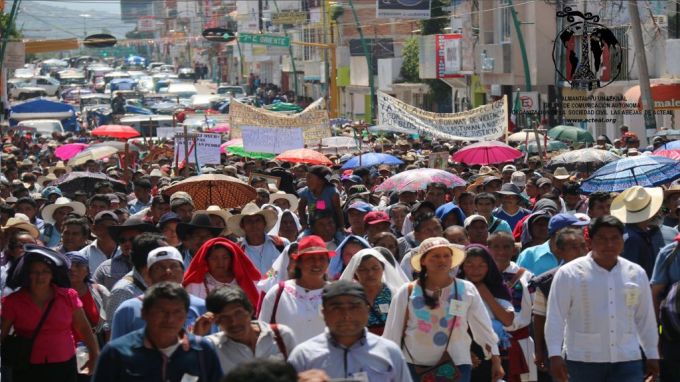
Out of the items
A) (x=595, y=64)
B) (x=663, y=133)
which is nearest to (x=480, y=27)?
(x=595, y=64)

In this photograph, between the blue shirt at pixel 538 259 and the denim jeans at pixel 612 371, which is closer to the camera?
the denim jeans at pixel 612 371

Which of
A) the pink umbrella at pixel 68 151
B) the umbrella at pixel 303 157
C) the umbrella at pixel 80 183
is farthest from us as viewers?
the pink umbrella at pixel 68 151

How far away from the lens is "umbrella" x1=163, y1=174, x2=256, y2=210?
1421 cm

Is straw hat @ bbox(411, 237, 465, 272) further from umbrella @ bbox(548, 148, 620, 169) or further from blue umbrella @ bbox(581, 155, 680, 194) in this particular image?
umbrella @ bbox(548, 148, 620, 169)

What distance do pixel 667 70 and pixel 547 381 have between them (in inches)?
913

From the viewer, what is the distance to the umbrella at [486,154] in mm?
21156

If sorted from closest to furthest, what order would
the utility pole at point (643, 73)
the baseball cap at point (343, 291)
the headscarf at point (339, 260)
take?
the baseball cap at point (343, 291) → the headscarf at point (339, 260) → the utility pole at point (643, 73)

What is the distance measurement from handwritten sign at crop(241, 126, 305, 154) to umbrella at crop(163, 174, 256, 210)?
1000 cm

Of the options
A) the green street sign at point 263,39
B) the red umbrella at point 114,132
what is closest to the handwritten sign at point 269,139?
the red umbrella at point 114,132

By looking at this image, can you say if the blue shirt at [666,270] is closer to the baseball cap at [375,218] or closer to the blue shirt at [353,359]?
the blue shirt at [353,359]

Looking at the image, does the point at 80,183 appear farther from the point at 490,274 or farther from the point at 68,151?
the point at 68,151

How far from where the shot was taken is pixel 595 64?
33.3 m

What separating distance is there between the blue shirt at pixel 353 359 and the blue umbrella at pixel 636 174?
7594 mm

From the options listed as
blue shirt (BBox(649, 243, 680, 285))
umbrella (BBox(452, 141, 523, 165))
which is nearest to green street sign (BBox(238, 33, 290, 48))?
umbrella (BBox(452, 141, 523, 165))
